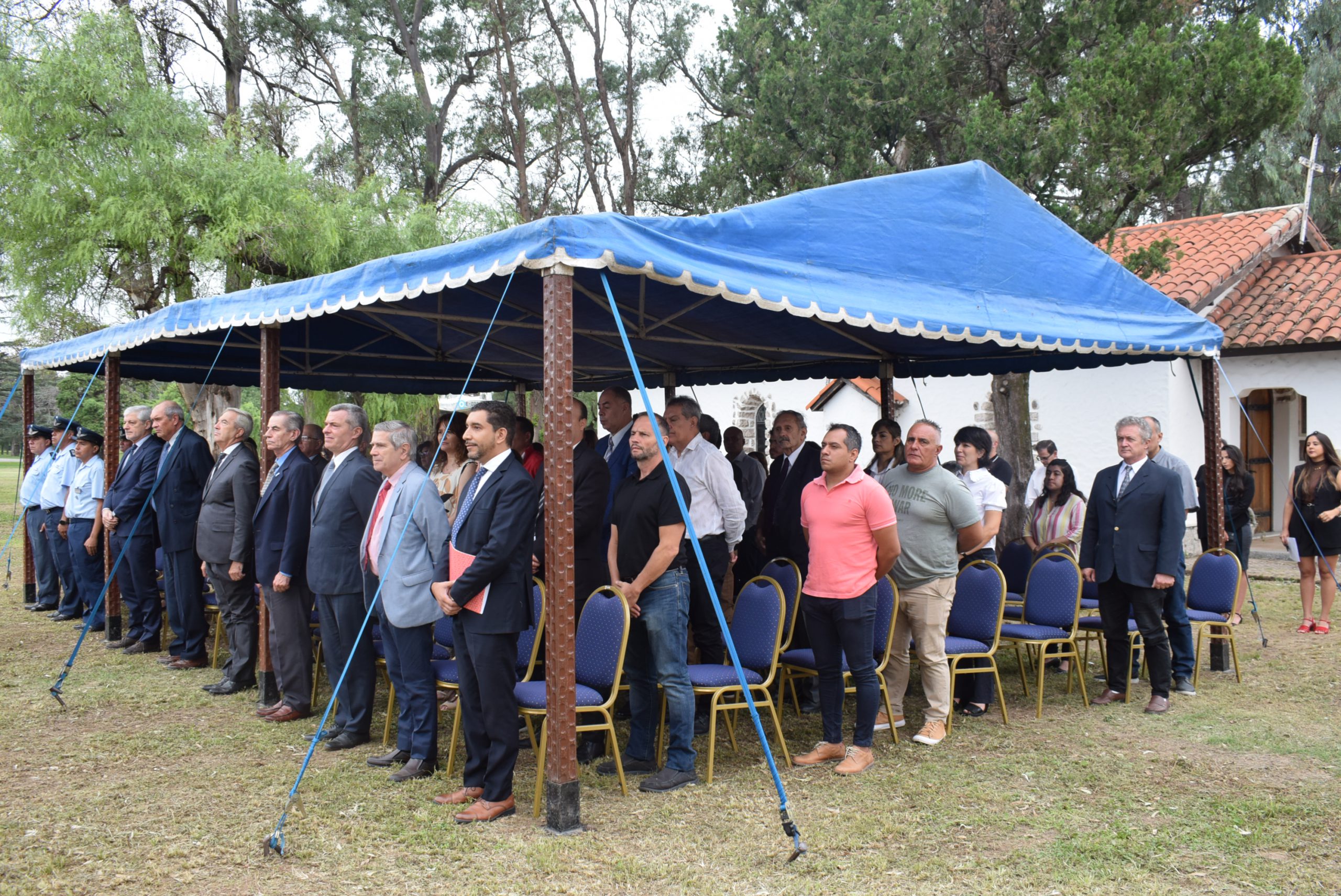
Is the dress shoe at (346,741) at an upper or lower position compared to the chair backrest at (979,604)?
lower

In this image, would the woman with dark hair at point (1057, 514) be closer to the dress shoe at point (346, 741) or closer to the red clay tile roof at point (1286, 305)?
the dress shoe at point (346, 741)

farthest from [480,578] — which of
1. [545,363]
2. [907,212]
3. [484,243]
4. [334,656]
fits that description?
[907,212]

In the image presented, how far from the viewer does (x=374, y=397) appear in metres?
17.5

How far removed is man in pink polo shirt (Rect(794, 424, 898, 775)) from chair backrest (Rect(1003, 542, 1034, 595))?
253 centimetres

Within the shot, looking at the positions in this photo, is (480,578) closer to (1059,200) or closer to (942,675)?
(942,675)

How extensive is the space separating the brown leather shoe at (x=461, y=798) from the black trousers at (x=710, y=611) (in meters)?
1.68

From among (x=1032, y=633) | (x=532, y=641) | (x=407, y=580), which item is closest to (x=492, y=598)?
(x=407, y=580)

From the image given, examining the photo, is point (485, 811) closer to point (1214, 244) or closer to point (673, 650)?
point (673, 650)

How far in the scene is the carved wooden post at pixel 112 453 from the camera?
7996mm

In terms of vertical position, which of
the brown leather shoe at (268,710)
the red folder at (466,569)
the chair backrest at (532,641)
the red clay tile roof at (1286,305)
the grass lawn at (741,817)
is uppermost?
the red clay tile roof at (1286,305)

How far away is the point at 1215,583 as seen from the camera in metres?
6.75

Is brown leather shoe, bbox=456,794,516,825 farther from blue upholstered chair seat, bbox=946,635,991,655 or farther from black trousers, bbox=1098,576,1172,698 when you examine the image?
black trousers, bbox=1098,576,1172,698

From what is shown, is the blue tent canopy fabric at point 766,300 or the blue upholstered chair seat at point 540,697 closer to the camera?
the blue upholstered chair seat at point 540,697

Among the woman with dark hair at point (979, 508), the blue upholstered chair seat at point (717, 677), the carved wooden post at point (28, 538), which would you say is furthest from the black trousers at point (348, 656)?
the carved wooden post at point (28, 538)
